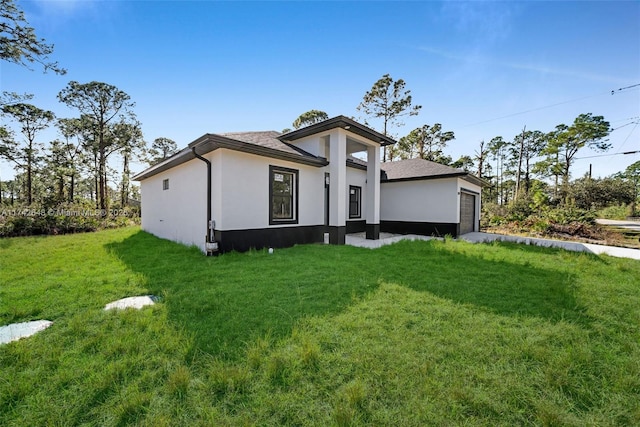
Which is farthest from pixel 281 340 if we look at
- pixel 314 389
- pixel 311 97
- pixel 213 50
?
pixel 311 97

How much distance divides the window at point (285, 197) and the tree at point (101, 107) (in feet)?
54.4

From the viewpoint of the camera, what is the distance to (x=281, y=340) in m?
2.51

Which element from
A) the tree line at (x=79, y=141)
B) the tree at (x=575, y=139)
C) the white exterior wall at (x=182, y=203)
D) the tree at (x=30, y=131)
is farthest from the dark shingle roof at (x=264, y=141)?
the tree at (x=575, y=139)

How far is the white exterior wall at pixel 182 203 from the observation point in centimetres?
677

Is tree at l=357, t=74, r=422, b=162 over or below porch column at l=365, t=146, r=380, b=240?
over

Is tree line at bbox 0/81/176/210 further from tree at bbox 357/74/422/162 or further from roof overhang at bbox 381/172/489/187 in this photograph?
roof overhang at bbox 381/172/489/187

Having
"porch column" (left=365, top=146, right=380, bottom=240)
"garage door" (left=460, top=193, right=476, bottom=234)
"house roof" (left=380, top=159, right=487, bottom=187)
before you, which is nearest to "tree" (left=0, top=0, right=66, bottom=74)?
"porch column" (left=365, top=146, right=380, bottom=240)

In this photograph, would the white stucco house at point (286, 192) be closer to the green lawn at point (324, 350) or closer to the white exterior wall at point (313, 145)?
the white exterior wall at point (313, 145)

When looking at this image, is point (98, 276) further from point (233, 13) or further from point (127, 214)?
point (127, 214)

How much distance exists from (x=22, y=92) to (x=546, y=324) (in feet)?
70.7

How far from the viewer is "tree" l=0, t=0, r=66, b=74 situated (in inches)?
337

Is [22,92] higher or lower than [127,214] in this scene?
higher

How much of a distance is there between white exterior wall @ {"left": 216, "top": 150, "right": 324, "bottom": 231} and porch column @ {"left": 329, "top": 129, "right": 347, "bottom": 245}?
0.94 m

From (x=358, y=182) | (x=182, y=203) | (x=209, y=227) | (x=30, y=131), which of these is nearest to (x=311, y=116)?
(x=358, y=182)
